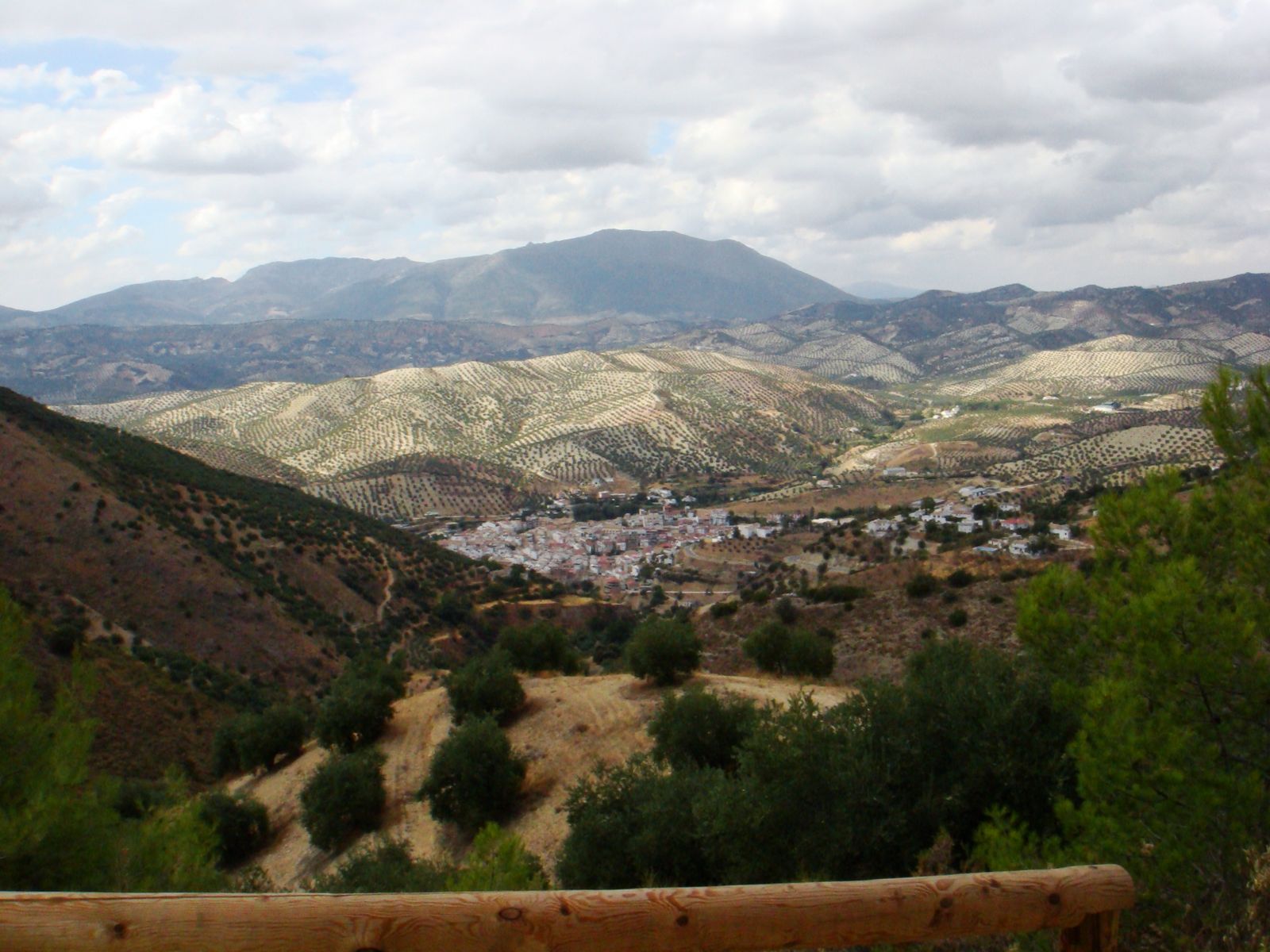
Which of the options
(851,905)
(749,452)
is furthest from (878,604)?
(749,452)

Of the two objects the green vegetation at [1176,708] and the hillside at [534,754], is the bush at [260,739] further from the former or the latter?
the green vegetation at [1176,708]

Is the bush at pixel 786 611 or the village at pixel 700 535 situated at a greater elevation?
the bush at pixel 786 611

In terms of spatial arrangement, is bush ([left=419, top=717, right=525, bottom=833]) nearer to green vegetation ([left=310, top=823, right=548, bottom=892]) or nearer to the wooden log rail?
green vegetation ([left=310, top=823, right=548, bottom=892])

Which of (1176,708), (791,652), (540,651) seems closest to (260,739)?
(540,651)

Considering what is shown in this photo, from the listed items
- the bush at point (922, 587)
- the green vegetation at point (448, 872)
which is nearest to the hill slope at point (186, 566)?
the green vegetation at point (448, 872)

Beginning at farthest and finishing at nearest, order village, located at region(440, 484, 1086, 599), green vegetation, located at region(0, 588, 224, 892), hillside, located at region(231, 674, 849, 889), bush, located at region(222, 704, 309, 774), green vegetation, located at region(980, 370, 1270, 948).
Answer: village, located at region(440, 484, 1086, 599) < bush, located at region(222, 704, 309, 774) < hillside, located at region(231, 674, 849, 889) < green vegetation, located at region(0, 588, 224, 892) < green vegetation, located at region(980, 370, 1270, 948)

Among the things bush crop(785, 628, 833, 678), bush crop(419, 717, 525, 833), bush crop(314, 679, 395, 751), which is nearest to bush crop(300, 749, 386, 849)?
bush crop(419, 717, 525, 833)
